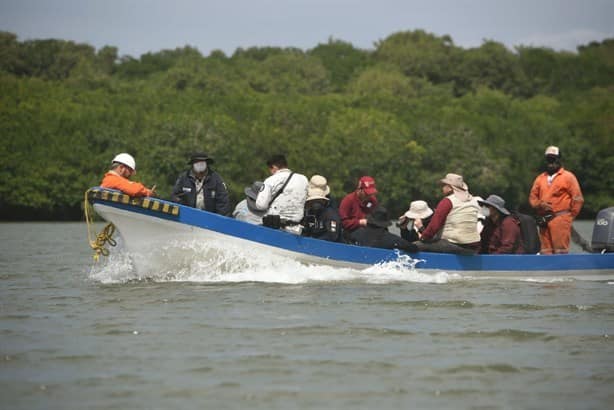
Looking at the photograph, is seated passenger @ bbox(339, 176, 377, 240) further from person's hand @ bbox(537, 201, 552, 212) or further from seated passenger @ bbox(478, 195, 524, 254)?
person's hand @ bbox(537, 201, 552, 212)

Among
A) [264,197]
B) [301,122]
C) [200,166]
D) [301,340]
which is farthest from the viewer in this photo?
[301,122]

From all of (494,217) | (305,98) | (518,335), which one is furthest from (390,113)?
(518,335)

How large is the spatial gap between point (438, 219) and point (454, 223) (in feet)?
0.92

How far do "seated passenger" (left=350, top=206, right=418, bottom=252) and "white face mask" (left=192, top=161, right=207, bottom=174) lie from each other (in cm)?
217

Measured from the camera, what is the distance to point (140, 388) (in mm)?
8352

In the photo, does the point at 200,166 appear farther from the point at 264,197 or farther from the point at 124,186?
the point at 124,186

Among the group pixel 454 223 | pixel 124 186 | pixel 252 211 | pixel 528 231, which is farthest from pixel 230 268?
pixel 528 231

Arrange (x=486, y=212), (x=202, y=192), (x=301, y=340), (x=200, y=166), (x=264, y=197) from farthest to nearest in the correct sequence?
1. (x=486, y=212)
2. (x=202, y=192)
3. (x=200, y=166)
4. (x=264, y=197)
5. (x=301, y=340)

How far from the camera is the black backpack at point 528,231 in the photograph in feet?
50.3

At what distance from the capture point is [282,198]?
1480cm

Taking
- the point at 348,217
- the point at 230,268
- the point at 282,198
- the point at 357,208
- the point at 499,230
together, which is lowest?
the point at 230,268

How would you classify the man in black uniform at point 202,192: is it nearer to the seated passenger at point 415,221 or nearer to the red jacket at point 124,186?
the red jacket at point 124,186

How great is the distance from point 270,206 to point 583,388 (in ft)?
A: 23.2

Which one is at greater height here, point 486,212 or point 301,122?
point 301,122
